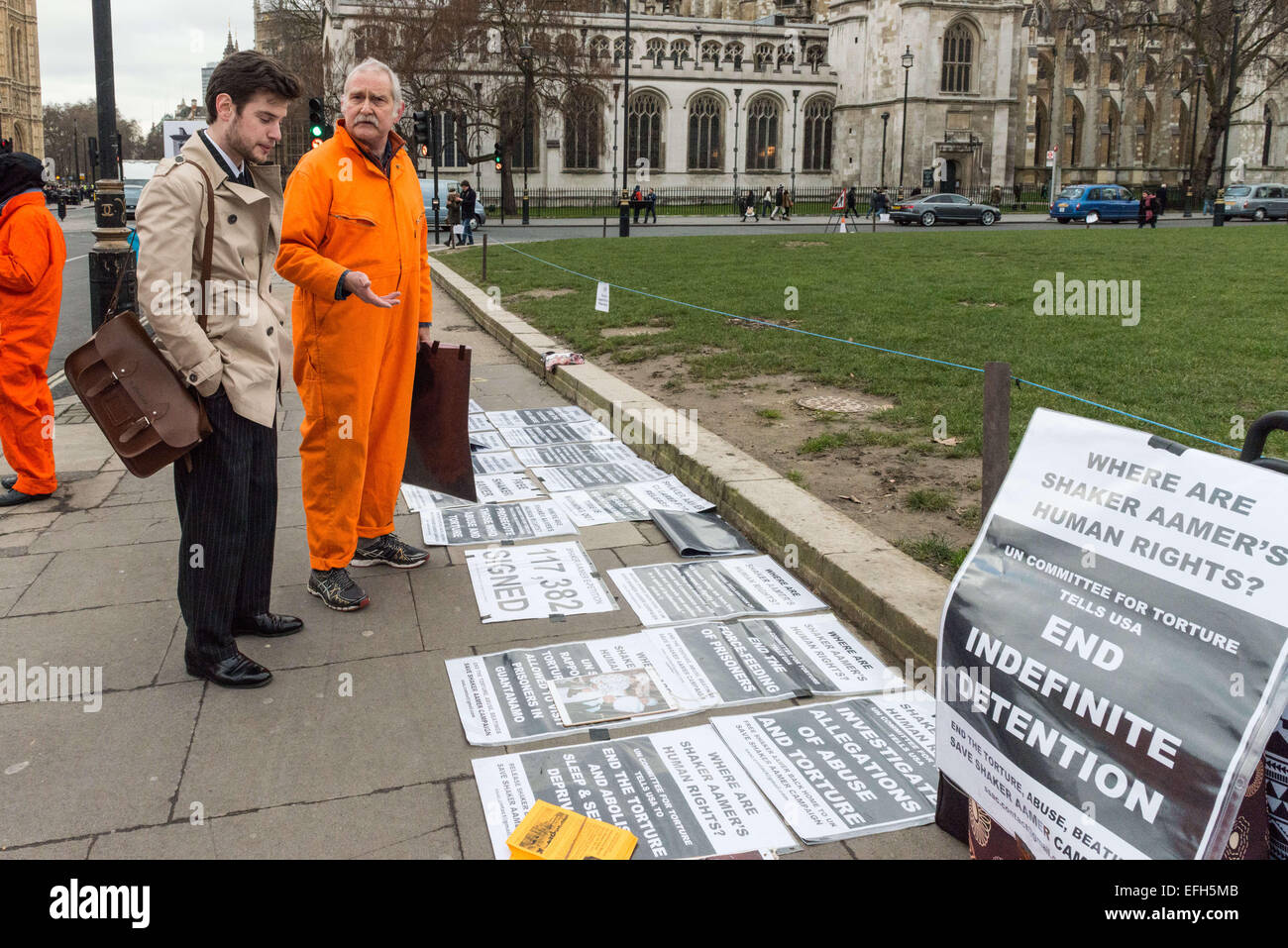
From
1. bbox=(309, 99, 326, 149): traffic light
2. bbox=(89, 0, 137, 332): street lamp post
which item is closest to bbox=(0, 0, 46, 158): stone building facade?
bbox=(309, 99, 326, 149): traffic light

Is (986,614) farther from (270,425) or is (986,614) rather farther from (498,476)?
(498,476)

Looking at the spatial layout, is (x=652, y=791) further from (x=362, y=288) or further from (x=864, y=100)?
(x=864, y=100)

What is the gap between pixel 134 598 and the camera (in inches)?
176

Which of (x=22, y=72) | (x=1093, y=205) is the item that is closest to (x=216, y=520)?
(x=1093, y=205)

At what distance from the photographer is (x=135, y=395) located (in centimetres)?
336

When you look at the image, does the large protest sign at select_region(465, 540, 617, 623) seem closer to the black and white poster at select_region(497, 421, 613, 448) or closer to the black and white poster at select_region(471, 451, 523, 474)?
the black and white poster at select_region(471, 451, 523, 474)

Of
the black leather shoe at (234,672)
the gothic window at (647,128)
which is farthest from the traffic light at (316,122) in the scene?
the gothic window at (647,128)

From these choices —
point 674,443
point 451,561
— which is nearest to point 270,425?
point 451,561

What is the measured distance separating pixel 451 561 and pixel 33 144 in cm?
10881

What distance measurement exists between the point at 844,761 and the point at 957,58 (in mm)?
61529

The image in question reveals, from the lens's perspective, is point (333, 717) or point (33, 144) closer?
point (333, 717)

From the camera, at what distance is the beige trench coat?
338 cm

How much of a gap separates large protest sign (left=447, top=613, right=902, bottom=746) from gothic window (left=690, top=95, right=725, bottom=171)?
6080cm

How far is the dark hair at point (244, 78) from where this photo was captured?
3.46 meters
